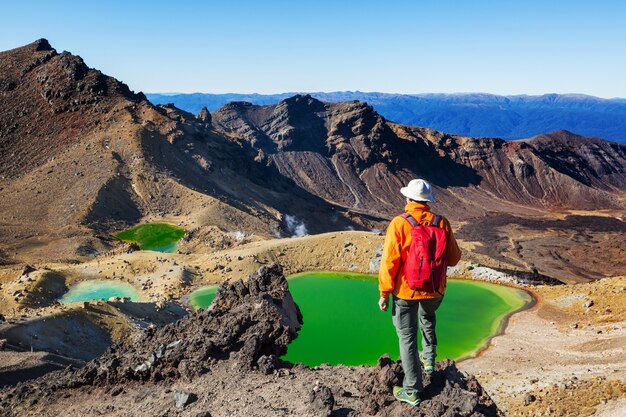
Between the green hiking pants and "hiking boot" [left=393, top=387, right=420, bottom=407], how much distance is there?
0.25 feet

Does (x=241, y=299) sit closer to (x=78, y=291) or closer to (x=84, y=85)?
(x=78, y=291)

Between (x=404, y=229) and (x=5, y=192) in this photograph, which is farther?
(x=5, y=192)

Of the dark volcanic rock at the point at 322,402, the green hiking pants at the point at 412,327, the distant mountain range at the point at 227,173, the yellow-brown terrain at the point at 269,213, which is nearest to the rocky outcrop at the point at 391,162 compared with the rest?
the distant mountain range at the point at 227,173

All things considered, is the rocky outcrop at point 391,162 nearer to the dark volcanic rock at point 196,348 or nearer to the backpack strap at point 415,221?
the dark volcanic rock at point 196,348

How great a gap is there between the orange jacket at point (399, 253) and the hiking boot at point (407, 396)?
5.79 ft

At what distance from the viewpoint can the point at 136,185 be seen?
185 ft

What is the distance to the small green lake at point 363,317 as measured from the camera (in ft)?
72.9

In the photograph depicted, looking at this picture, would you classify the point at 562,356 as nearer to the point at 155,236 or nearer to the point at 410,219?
the point at 410,219

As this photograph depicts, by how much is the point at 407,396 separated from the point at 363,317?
1897 centimetres

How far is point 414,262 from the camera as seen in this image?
6.93 metres

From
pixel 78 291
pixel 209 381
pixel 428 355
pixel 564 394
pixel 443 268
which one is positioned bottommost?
pixel 78 291

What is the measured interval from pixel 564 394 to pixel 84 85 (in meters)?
73.5

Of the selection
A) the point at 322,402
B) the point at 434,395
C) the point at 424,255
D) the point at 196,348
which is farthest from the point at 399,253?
the point at 196,348

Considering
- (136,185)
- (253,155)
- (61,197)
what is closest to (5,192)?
(61,197)
